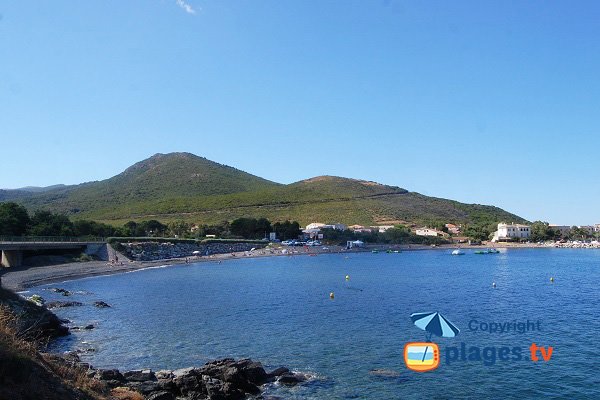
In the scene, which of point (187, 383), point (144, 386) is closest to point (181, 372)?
point (187, 383)

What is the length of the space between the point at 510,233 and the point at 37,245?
544 ft

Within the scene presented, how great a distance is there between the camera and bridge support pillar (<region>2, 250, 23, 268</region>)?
64875mm

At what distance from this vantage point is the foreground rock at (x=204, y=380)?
59.7ft

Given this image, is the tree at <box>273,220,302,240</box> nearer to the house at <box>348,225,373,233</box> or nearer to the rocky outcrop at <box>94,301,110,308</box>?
the house at <box>348,225,373,233</box>

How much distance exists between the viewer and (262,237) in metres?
150

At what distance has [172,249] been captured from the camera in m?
107

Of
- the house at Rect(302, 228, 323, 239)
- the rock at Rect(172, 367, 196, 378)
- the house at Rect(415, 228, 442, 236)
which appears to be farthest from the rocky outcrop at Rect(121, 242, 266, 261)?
the rock at Rect(172, 367, 196, 378)

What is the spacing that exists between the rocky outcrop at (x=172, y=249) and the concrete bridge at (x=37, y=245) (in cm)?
661

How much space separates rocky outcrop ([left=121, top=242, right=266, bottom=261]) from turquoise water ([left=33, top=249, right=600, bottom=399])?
34.7m

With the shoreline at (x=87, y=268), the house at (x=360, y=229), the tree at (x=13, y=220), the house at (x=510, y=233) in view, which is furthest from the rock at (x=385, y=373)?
the house at (x=510, y=233)

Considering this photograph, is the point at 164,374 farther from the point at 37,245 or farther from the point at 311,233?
the point at 311,233

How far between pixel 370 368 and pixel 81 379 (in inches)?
514

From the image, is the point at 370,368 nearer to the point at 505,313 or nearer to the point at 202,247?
the point at 505,313

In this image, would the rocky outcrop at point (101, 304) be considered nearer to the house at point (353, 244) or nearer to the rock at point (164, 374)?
the rock at point (164, 374)
